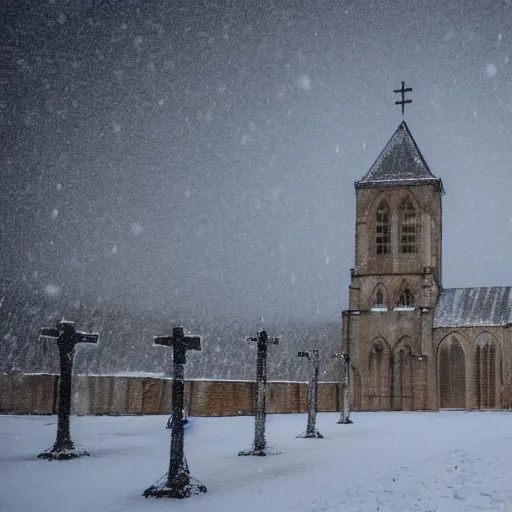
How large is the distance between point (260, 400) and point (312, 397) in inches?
184

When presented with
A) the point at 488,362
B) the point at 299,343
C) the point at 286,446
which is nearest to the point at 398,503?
the point at 286,446

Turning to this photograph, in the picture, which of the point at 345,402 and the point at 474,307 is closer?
the point at 345,402

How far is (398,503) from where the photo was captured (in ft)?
27.7

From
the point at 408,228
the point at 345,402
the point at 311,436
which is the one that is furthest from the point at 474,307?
the point at 311,436

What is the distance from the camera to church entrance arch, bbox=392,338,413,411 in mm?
45188

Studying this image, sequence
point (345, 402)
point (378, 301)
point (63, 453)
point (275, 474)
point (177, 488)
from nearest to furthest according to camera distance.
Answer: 1. point (177, 488)
2. point (275, 474)
3. point (63, 453)
4. point (345, 402)
5. point (378, 301)

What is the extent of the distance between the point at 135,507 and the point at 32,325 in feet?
163

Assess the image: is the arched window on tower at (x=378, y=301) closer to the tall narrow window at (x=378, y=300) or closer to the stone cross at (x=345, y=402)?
the tall narrow window at (x=378, y=300)

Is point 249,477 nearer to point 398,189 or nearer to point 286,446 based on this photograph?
point 286,446

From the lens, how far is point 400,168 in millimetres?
50312

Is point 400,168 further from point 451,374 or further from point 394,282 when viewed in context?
point 451,374

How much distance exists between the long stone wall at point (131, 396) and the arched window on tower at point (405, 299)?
44.0 ft

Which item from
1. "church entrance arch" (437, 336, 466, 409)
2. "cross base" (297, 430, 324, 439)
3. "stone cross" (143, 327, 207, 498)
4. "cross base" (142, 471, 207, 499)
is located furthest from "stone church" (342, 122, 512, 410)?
"cross base" (142, 471, 207, 499)

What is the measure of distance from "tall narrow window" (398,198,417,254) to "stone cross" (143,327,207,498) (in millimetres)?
39300
